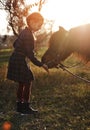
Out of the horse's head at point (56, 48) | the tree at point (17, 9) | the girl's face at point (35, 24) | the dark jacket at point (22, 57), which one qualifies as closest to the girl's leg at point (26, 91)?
the dark jacket at point (22, 57)

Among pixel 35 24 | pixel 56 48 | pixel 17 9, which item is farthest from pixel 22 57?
pixel 17 9

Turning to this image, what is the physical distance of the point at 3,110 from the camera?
7.41m

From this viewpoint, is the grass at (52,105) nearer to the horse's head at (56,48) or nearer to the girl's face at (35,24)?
the horse's head at (56,48)

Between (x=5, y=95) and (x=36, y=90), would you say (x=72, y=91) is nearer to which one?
(x=36, y=90)

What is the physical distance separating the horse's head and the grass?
1.08 m

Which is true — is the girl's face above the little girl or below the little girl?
above

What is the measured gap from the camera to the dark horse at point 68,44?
6.22m

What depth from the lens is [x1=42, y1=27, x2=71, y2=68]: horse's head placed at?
626 centimetres

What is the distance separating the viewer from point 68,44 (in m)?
6.25

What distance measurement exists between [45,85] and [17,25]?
320 inches

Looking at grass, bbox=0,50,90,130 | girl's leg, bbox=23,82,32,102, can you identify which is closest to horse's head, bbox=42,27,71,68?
girl's leg, bbox=23,82,32,102

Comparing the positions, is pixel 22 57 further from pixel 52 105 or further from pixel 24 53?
pixel 52 105

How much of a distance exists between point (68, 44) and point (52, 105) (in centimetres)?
216

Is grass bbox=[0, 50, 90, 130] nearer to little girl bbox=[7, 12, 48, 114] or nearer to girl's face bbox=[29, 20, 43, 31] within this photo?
little girl bbox=[7, 12, 48, 114]
